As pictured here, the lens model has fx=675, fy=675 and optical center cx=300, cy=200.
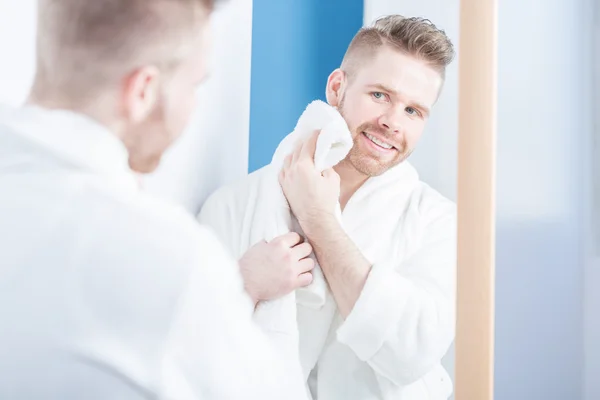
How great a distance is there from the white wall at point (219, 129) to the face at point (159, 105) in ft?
0.13

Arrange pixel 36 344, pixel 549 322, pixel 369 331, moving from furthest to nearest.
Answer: pixel 549 322 → pixel 369 331 → pixel 36 344

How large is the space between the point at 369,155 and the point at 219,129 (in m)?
0.23

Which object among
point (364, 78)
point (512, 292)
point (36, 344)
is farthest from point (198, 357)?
point (512, 292)

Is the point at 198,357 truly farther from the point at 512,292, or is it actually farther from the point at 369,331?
the point at 512,292

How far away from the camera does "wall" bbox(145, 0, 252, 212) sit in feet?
2.74

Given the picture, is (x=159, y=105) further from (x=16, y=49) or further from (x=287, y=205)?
(x=287, y=205)

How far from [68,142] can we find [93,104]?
0.05 meters

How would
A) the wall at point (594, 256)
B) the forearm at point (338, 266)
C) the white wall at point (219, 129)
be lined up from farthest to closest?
the wall at point (594, 256) → the forearm at point (338, 266) → the white wall at point (219, 129)

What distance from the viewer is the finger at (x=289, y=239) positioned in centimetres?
91

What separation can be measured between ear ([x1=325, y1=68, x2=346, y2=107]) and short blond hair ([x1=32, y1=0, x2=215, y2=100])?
0.35m

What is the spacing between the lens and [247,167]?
99 cm

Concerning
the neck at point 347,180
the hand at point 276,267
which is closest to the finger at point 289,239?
the hand at point 276,267

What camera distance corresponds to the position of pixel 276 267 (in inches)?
34.9

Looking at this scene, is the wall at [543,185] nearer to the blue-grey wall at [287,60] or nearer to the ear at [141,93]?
the blue-grey wall at [287,60]
